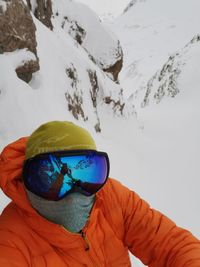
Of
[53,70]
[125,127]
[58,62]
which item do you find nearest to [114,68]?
[125,127]

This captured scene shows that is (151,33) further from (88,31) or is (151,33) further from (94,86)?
(94,86)

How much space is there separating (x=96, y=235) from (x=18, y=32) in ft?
15.9

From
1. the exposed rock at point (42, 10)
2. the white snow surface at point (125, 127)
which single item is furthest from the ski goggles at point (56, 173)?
the exposed rock at point (42, 10)

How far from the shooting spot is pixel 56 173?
1.94 meters

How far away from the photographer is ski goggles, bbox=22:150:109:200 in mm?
1918

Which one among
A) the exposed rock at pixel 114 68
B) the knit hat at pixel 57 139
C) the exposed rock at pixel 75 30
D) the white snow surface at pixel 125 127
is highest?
the exposed rock at pixel 75 30

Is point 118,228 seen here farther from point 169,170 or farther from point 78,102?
point 169,170

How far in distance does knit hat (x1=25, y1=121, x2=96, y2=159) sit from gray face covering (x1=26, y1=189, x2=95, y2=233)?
0.71ft

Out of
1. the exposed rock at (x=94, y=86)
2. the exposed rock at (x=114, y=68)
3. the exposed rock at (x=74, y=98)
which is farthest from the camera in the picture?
the exposed rock at (x=114, y=68)

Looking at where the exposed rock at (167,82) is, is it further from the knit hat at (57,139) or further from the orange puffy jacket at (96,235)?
the knit hat at (57,139)

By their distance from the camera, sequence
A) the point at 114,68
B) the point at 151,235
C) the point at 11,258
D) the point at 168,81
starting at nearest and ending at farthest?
the point at 11,258 → the point at 151,235 → the point at 114,68 → the point at 168,81

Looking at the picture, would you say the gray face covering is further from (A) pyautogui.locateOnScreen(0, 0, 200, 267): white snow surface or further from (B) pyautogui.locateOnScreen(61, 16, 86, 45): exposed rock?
(B) pyautogui.locateOnScreen(61, 16, 86, 45): exposed rock

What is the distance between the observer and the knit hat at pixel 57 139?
6.31 ft

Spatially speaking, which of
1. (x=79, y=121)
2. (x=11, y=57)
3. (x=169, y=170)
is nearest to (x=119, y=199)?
(x=11, y=57)
